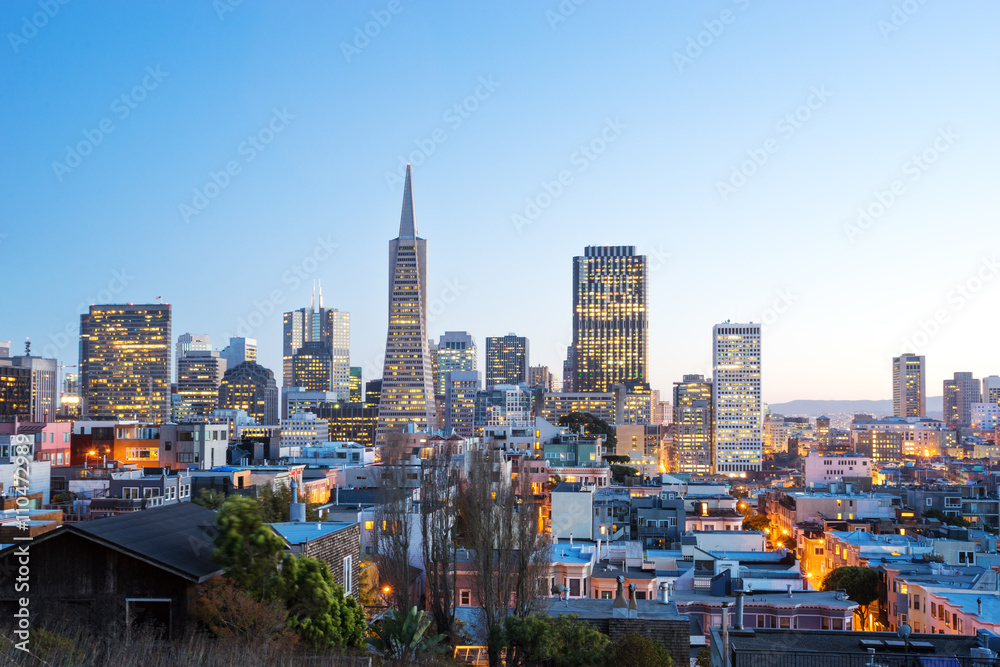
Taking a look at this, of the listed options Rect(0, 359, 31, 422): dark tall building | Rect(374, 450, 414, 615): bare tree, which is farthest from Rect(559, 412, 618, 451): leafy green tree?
Rect(374, 450, 414, 615): bare tree

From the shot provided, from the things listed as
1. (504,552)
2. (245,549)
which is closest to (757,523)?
(504,552)

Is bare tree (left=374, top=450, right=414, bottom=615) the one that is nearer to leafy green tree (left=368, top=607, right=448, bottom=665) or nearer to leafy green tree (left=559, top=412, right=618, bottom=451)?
leafy green tree (left=368, top=607, right=448, bottom=665)

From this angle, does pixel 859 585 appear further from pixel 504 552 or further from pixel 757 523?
pixel 757 523

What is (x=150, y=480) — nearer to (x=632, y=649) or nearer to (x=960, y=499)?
(x=632, y=649)

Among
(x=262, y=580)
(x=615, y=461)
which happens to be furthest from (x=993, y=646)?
(x=615, y=461)

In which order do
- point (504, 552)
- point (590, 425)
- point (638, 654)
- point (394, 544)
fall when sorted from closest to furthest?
1. point (638, 654)
2. point (504, 552)
3. point (394, 544)
4. point (590, 425)

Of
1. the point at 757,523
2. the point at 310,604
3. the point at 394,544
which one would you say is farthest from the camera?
the point at 757,523
